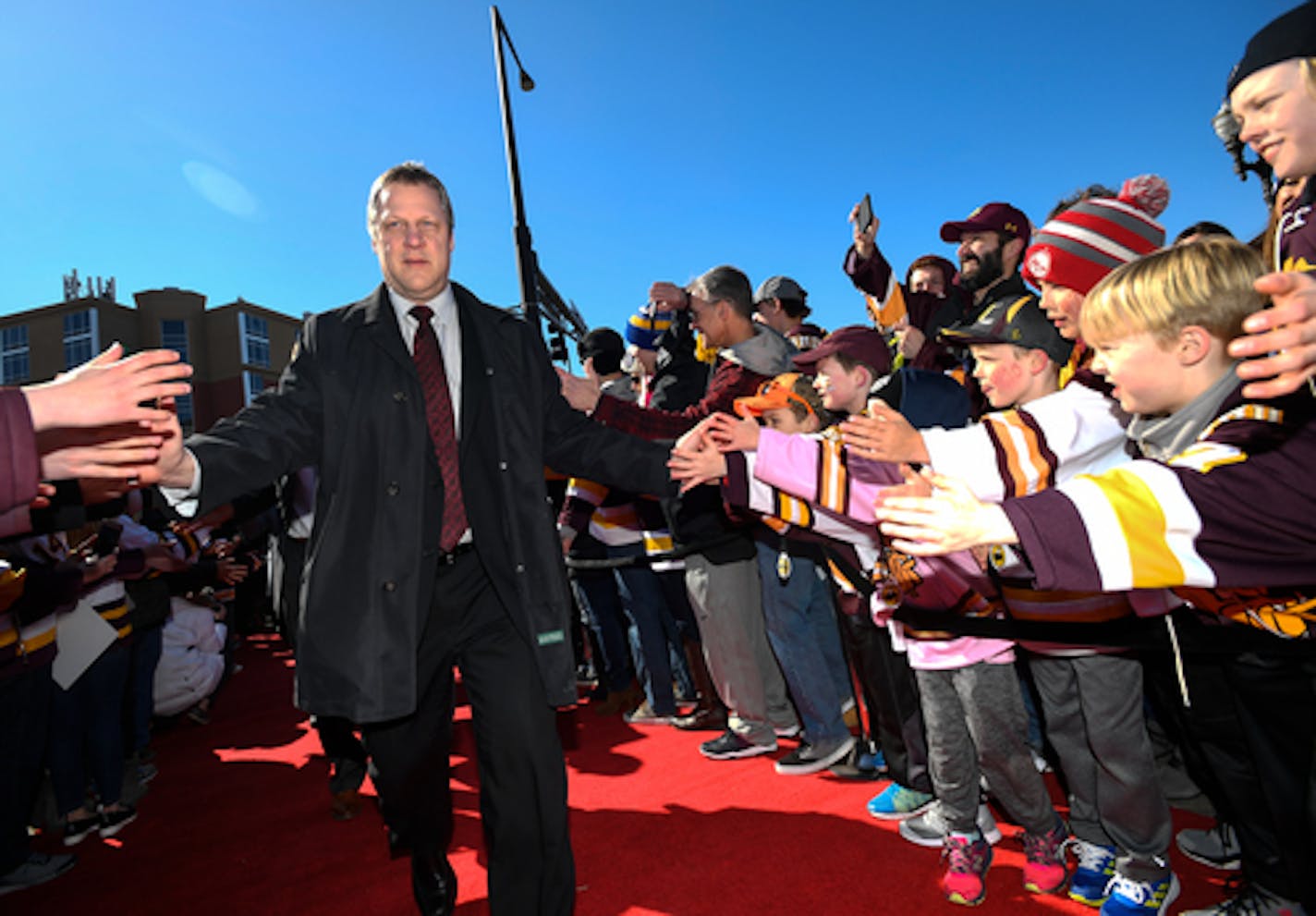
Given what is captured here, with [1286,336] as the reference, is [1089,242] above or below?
above

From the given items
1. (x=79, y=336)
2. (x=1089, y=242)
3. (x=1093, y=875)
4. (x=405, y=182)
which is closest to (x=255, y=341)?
(x=79, y=336)

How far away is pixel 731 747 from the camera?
4633 millimetres

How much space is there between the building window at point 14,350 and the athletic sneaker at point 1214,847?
150 feet

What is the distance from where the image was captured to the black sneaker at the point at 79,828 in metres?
4.41

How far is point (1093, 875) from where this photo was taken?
2.71 m

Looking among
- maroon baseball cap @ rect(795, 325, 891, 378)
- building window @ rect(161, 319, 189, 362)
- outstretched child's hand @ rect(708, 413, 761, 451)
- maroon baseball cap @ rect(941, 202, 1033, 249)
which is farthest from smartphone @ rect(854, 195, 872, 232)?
building window @ rect(161, 319, 189, 362)

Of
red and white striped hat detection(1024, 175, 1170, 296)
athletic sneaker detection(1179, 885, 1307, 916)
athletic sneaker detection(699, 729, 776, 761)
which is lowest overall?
athletic sneaker detection(699, 729, 776, 761)

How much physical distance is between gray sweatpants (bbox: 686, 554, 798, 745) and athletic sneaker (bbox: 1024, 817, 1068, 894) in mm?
1896

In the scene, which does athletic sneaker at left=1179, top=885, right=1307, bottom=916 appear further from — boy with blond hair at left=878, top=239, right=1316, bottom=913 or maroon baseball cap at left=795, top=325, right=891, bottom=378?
maroon baseball cap at left=795, top=325, right=891, bottom=378

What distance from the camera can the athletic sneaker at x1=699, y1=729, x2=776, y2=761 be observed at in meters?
4.57

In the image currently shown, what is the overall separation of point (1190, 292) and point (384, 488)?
7.76 feet

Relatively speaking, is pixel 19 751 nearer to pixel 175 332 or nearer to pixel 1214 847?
pixel 1214 847

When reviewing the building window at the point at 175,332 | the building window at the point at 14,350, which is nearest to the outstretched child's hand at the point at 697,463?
the building window at the point at 175,332

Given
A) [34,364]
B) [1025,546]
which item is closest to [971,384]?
[1025,546]
